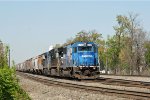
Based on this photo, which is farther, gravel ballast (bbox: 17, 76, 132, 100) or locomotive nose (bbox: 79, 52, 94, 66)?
locomotive nose (bbox: 79, 52, 94, 66)

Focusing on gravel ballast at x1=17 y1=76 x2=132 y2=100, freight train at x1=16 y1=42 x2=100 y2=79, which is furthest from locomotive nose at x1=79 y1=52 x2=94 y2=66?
gravel ballast at x1=17 y1=76 x2=132 y2=100

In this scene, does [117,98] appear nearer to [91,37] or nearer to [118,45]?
[118,45]

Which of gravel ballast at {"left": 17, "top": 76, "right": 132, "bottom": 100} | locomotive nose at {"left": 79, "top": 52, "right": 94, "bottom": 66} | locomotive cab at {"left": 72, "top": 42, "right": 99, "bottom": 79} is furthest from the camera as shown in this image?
locomotive nose at {"left": 79, "top": 52, "right": 94, "bottom": 66}

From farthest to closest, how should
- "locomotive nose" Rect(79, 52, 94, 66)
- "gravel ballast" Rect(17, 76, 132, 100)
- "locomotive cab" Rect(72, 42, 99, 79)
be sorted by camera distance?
"locomotive nose" Rect(79, 52, 94, 66), "locomotive cab" Rect(72, 42, 99, 79), "gravel ballast" Rect(17, 76, 132, 100)

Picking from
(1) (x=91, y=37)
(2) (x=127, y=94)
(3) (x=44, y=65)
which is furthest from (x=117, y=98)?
(1) (x=91, y=37)

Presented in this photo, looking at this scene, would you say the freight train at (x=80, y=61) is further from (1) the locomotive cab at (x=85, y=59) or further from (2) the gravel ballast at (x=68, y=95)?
(2) the gravel ballast at (x=68, y=95)

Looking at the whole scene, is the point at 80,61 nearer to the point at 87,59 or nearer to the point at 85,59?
the point at 85,59

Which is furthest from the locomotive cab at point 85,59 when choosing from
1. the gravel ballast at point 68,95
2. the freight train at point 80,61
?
the gravel ballast at point 68,95

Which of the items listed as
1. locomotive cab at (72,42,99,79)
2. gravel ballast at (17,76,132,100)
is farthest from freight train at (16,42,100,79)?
gravel ballast at (17,76,132,100)

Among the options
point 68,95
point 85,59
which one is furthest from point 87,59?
point 68,95

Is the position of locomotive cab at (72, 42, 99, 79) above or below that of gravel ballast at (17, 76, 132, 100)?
above

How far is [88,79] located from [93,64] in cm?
179

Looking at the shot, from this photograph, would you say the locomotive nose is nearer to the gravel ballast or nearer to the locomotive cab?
the locomotive cab

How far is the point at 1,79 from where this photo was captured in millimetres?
12734
